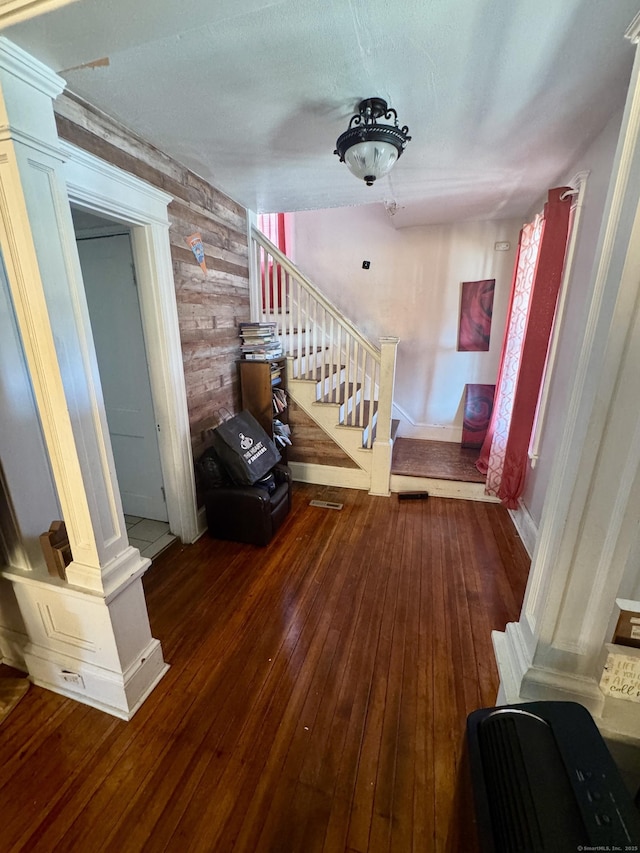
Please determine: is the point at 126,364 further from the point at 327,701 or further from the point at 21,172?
the point at 327,701

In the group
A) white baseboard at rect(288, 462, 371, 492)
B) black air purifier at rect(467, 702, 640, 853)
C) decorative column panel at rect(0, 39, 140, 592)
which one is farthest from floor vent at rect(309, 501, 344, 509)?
black air purifier at rect(467, 702, 640, 853)

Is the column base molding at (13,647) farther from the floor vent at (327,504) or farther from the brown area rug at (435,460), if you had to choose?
the brown area rug at (435,460)

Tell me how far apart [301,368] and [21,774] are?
2.88 metres

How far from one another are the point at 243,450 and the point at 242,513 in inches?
17.6

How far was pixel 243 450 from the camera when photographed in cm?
252

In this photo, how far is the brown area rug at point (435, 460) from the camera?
320 cm

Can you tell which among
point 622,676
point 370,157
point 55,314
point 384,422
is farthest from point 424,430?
point 55,314

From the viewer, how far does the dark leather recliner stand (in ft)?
7.89

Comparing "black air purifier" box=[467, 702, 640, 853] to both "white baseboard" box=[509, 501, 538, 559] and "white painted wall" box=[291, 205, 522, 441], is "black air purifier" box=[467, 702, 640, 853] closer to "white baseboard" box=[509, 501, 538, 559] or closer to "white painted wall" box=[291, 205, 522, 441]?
"white baseboard" box=[509, 501, 538, 559]

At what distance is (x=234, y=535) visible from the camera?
2.51 metres

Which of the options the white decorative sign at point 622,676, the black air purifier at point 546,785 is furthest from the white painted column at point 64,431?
the white decorative sign at point 622,676

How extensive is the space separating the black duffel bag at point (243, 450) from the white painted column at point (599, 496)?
6.19 ft

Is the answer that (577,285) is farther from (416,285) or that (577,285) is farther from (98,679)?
(98,679)

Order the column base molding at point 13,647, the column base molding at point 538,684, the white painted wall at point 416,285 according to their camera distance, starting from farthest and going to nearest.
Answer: the white painted wall at point 416,285, the column base molding at point 13,647, the column base molding at point 538,684
